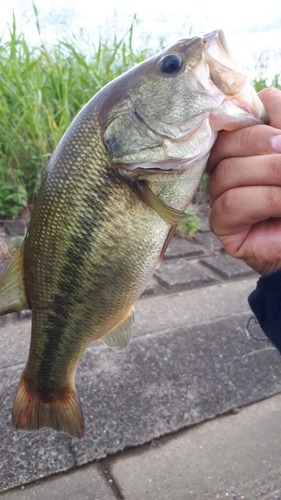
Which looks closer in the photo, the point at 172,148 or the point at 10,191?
the point at 172,148

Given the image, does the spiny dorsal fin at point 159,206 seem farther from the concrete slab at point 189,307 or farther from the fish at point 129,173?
the concrete slab at point 189,307

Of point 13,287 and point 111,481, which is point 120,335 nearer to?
point 13,287

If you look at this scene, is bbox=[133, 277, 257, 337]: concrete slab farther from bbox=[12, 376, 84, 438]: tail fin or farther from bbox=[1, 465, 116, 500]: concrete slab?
bbox=[12, 376, 84, 438]: tail fin

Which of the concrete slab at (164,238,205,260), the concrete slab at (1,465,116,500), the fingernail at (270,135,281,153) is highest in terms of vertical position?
the fingernail at (270,135,281,153)

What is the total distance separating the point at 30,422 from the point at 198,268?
201cm

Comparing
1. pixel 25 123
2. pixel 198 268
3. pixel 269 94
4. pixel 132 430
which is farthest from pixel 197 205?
pixel 269 94

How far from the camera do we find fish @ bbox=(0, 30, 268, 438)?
47.0 inches

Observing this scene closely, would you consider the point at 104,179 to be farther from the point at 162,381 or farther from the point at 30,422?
the point at 162,381

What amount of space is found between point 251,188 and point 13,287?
0.73m

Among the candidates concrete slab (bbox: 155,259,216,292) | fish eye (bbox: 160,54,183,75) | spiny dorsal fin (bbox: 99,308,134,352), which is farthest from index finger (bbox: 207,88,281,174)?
concrete slab (bbox: 155,259,216,292)

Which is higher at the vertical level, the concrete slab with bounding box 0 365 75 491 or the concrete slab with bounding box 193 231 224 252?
A: the concrete slab with bounding box 0 365 75 491

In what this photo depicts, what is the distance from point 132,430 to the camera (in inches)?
74.9

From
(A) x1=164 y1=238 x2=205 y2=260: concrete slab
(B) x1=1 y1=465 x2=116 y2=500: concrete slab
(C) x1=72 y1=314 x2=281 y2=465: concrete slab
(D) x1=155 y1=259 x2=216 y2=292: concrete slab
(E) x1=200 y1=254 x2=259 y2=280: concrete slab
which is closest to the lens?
(B) x1=1 y1=465 x2=116 y2=500: concrete slab

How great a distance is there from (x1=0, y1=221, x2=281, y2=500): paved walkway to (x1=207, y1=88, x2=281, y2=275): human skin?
2.86 feet
